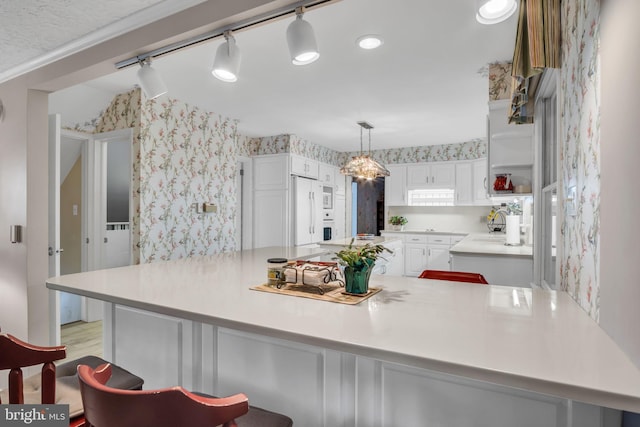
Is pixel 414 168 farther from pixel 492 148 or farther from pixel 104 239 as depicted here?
pixel 104 239

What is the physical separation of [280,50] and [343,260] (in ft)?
6.53

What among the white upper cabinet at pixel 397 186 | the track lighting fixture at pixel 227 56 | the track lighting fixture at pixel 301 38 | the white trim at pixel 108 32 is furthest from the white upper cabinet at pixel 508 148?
the white upper cabinet at pixel 397 186

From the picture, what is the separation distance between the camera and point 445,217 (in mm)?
6633

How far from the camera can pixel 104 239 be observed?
12.9ft

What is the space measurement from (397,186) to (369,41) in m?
4.37

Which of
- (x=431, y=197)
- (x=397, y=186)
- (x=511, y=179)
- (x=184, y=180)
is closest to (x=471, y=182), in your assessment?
(x=431, y=197)

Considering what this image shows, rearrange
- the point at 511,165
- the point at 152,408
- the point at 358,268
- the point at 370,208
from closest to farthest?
the point at 152,408 < the point at 358,268 < the point at 511,165 < the point at 370,208

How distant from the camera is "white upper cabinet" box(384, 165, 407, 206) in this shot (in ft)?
21.8

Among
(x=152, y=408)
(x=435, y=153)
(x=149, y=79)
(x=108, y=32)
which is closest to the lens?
(x=152, y=408)

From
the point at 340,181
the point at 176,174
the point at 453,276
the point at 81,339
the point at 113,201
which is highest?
the point at 340,181

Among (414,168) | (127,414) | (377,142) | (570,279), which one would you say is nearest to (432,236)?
(414,168)

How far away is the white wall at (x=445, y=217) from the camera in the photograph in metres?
6.38

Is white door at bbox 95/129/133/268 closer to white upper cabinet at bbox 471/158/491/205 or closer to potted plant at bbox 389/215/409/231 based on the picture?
potted plant at bbox 389/215/409/231

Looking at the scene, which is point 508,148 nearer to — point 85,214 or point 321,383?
point 321,383
